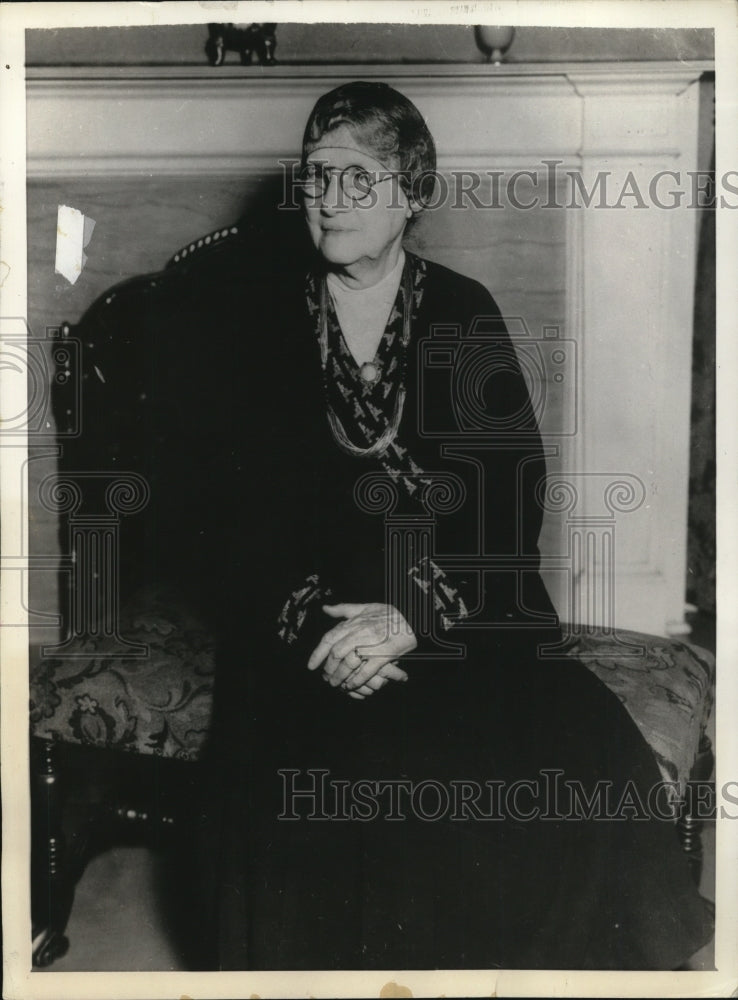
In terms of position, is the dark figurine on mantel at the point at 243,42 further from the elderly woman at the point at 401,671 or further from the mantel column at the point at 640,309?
the mantel column at the point at 640,309

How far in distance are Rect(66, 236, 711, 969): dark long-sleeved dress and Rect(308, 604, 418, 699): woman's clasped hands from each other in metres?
0.02

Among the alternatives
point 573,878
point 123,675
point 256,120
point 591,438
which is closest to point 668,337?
point 591,438

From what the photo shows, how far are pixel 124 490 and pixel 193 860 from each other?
21.3 inches

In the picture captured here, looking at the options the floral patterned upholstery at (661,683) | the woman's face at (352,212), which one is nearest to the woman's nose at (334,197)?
the woman's face at (352,212)

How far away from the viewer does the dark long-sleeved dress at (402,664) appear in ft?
3.86

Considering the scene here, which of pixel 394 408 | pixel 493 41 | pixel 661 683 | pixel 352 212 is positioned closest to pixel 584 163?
pixel 493 41

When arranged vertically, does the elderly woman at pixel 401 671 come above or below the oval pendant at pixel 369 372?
below

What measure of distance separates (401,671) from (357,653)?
0.07 metres

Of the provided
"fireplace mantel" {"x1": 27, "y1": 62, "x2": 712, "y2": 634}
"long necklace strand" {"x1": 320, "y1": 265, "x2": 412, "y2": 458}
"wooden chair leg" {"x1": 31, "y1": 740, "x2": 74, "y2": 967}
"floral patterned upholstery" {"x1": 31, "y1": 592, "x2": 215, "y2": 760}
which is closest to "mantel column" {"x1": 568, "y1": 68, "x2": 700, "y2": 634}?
"fireplace mantel" {"x1": 27, "y1": 62, "x2": 712, "y2": 634}

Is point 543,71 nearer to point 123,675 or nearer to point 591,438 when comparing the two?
point 591,438

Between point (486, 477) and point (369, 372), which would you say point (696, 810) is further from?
point (369, 372)

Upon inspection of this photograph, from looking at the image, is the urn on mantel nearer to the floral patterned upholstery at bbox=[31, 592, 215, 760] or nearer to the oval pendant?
the oval pendant

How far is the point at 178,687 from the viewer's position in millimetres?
1165

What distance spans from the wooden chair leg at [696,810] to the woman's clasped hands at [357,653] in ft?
1.48
